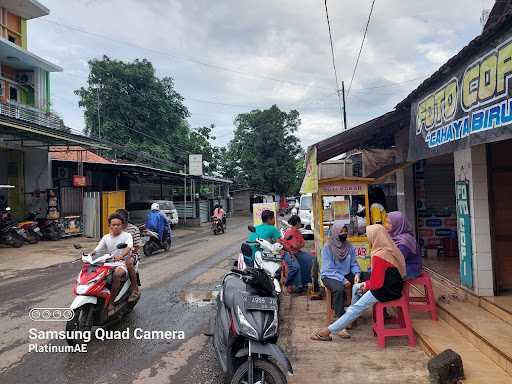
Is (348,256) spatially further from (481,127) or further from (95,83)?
(95,83)

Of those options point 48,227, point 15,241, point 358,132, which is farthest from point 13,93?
point 358,132

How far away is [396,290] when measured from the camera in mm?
4523

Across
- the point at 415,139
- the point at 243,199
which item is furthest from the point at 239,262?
the point at 243,199

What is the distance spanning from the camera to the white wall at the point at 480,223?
531cm

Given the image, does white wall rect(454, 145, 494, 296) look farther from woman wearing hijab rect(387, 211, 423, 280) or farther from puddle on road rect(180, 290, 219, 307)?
puddle on road rect(180, 290, 219, 307)

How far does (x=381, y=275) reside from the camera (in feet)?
14.7

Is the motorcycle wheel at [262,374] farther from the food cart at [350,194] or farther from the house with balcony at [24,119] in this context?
the house with balcony at [24,119]

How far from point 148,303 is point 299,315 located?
8.35ft

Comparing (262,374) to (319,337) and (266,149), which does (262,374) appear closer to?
Answer: (319,337)

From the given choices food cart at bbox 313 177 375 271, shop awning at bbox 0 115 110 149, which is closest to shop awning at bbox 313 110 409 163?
food cart at bbox 313 177 375 271

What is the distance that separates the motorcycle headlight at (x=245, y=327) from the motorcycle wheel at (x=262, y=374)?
230mm

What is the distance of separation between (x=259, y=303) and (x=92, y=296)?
7.44 ft

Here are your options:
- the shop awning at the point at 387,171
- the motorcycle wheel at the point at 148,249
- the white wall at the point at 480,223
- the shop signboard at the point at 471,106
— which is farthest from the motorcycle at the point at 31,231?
the white wall at the point at 480,223

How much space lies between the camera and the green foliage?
104ft
